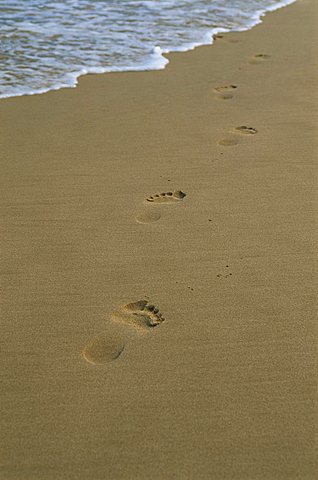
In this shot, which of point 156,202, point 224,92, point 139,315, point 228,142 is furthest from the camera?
point 224,92

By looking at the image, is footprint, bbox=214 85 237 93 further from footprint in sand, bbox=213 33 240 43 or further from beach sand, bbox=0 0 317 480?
footprint in sand, bbox=213 33 240 43

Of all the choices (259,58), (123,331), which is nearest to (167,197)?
(123,331)

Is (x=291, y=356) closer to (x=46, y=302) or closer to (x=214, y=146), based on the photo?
(x=46, y=302)

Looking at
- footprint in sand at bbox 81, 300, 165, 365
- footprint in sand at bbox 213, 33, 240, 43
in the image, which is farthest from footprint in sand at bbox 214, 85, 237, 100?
footprint in sand at bbox 81, 300, 165, 365

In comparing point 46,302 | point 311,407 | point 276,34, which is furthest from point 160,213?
point 276,34

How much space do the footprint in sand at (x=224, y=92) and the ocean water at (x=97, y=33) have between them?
0.73 metres

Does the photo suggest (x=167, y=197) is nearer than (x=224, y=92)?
Yes

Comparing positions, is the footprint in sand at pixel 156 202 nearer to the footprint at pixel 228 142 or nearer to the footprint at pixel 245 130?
the footprint at pixel 228 142

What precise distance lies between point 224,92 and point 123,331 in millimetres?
2732

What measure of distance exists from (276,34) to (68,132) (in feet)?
9.81

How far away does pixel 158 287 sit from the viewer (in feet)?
8.37

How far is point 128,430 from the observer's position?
192cm

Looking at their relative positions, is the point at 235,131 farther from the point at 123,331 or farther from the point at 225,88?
the point at 123,331

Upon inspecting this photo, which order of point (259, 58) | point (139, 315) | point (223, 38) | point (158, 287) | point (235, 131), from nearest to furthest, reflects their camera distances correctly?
point (139, 315), point (158, 287), point (235, 131), point (259, 58), point (223, 38)
